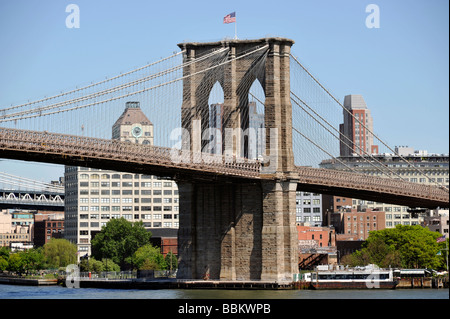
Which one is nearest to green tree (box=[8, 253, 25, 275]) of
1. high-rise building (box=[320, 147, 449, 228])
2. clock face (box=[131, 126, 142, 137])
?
clock face (box=[131, 126, 142, 137])

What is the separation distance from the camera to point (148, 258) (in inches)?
5113

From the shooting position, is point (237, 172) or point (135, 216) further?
point (135, 216)

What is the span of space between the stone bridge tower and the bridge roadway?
1896mm

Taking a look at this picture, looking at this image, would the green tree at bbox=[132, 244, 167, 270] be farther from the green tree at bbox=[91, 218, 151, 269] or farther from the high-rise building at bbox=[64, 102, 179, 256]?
the high-rise building at bbox=[64, 102, 179, 256]

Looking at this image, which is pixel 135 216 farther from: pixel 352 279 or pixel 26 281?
pixel 352 279

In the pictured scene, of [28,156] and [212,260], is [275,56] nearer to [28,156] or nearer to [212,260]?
[212,260]

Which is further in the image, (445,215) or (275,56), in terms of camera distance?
(445,215)

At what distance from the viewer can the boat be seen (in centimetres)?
9162

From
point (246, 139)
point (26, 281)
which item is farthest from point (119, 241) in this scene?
point (246, 139)

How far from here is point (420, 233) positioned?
4705 inches

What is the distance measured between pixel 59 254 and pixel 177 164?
2422 inches

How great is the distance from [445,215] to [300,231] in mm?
29716
